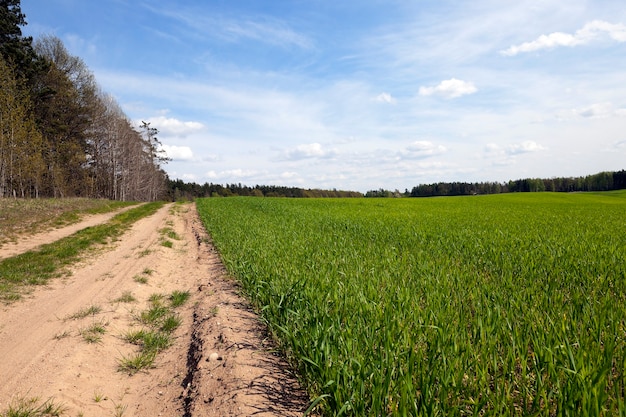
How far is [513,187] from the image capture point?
376 feet

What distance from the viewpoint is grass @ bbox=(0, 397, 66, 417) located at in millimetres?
3231

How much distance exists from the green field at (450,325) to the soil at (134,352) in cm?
39

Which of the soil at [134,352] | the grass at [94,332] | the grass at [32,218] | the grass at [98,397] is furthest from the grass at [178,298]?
the grass at [32,218]

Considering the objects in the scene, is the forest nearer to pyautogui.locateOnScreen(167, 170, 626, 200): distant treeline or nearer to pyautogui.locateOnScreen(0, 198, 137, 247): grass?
pyautogui.locateOnScreen(0, 198, 137, 247): grass

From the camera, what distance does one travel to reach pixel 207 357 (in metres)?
4.38

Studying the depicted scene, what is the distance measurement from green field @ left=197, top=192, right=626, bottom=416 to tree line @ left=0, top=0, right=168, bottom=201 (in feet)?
96.0

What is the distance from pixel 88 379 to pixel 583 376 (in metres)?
4.95

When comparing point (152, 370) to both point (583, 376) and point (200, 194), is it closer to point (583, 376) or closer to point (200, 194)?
point (583, 376)

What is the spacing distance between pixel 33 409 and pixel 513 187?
131825mm

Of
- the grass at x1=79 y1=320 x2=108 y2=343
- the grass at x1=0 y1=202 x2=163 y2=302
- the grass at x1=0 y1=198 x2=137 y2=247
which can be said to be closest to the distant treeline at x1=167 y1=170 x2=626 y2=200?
the grass at x1=0 y1=198 x2=137 y2=247

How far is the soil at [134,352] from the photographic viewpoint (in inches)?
138

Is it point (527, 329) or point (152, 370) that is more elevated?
point (527, 329)

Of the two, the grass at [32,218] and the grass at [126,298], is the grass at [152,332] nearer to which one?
the grass at [126,298]

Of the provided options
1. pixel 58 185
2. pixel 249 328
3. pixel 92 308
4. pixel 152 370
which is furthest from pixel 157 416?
pixel 58 185
